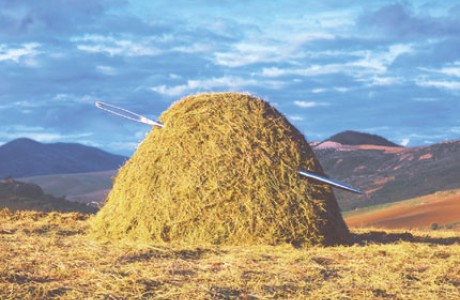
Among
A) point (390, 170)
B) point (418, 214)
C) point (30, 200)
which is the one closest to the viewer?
point (418, 214)

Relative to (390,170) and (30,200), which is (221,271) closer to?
(30,200)

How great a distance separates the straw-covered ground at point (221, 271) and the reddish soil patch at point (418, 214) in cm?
1093

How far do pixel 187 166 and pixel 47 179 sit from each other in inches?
1849

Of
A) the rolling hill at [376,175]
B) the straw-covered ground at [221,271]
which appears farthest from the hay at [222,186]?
the rolling hill at [376,175]

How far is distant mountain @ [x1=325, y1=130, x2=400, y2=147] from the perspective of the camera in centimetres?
6988

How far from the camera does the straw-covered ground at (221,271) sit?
21.7 feet

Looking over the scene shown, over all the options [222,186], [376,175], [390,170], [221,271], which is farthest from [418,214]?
[390,170]

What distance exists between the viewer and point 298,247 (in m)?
10.3

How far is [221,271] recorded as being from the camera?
758cm

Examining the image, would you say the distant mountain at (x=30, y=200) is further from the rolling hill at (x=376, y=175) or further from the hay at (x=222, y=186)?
the hay at (x=222, y=186)

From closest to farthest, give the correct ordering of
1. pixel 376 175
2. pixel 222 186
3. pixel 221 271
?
pixel 221 271 → pixel 222 186 → pixel 376 175

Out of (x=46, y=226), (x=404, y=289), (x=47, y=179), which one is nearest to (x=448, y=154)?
(x=47, y=179)

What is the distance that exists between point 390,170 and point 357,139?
2148 centimetres

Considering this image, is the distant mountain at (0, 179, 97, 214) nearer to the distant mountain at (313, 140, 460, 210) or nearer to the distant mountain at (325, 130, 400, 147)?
the distant mountain at (313, 140, 460, 210)
